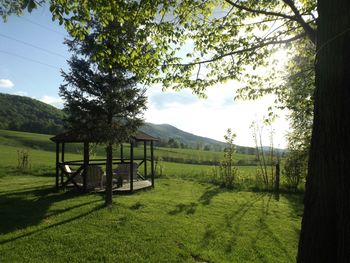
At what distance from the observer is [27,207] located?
10344 millimetres

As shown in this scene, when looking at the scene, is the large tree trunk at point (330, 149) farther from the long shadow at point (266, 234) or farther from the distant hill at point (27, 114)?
the distant hill at point (27, 114)

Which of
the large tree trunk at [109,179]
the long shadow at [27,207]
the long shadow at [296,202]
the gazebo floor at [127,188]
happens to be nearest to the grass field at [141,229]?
the long shadow at [27,207]

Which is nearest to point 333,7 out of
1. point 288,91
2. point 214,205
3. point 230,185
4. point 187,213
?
point 288,91

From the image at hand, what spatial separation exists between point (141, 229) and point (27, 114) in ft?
421

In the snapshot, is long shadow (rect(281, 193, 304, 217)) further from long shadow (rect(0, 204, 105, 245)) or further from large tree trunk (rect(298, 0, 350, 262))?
large tree trunk (rect(298, 0, 350, 262))

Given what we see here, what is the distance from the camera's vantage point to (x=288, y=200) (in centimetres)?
1518

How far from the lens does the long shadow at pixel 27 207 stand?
27.4 ft

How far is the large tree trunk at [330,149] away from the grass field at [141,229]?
12.8 ft

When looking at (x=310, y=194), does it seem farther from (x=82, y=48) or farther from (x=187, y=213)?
(x=82, y=48)

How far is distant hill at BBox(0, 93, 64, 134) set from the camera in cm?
8606

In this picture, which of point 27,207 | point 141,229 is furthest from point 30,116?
point 141,229

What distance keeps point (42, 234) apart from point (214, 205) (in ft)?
22.8

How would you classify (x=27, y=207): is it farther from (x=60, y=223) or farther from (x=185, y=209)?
(x=185, y=209)

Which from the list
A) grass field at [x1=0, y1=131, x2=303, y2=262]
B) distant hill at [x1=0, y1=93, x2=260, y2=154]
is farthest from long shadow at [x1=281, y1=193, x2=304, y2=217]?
distant hill at [x1=0, y1=93, x2=260, y2=154]
